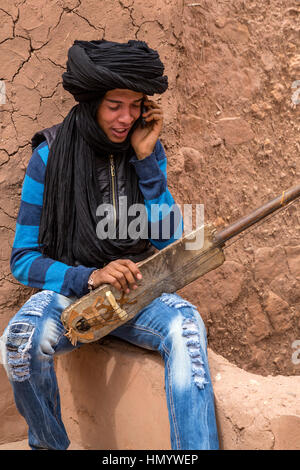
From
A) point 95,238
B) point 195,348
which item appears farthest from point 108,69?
point 195,348

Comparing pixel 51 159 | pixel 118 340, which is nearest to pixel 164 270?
pixel 118 340

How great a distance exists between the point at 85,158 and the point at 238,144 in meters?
1.21

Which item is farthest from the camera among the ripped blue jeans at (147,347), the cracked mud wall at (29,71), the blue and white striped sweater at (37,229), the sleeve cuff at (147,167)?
the cracked mud wall at (29,71)

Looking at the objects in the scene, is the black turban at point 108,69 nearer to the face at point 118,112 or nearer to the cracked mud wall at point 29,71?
the face at point 118,112

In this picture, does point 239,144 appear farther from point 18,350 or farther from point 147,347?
point 18,350

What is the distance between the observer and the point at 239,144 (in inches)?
138

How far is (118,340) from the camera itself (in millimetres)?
2721

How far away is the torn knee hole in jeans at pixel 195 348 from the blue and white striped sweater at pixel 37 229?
42cm

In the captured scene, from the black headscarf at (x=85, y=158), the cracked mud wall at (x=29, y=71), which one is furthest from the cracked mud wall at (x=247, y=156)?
the black headscarf at (x=85, y=158)

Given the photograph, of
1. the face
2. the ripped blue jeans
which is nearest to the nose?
the face

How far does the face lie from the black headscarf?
3 cm

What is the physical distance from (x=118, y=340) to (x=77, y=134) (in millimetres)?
890

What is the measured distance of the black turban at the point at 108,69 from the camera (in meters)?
2.39

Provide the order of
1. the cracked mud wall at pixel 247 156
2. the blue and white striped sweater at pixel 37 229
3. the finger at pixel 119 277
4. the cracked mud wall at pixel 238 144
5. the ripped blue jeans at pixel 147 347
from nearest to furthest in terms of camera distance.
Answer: the ripped blue jeans at pixel 147 347
the finger at pixel 119 277
the blue and white striped sweater at pixel 37 229
the cracked mud wall at pixel 238 144
the cracked mud wall at pixel 247 156
